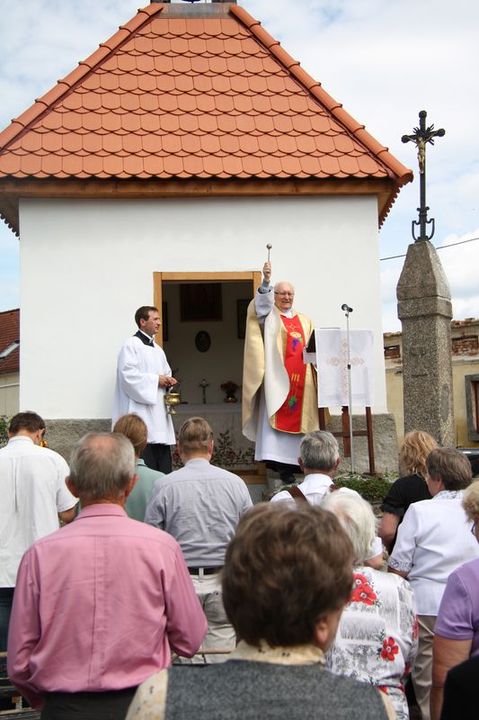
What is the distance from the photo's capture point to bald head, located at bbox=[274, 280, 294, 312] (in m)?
9.68

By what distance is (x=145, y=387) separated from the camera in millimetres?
9094

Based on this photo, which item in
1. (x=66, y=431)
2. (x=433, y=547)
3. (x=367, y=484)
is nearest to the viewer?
(x=433, y=547)

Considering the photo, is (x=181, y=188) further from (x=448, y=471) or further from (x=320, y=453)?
(x=448, y=471)

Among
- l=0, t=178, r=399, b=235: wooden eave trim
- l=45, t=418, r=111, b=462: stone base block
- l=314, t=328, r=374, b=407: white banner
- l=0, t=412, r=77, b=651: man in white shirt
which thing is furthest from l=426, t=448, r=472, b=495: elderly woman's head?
l=0, t=178, r=399, b=235: wooden eave trim

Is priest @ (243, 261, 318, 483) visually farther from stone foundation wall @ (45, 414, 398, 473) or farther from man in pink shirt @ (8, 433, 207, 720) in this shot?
man in pink shirt @ (8, 433, 207, 720)

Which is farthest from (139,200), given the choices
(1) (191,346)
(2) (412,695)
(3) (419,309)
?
(2) (412,695)

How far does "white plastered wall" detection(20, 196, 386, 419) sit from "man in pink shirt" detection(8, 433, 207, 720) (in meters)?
6.92

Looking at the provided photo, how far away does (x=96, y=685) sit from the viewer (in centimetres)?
302

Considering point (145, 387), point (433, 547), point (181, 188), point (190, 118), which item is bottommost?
point (433, 547)

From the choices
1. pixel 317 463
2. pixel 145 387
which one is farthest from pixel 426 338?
pixel 317 463

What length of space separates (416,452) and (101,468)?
286cm

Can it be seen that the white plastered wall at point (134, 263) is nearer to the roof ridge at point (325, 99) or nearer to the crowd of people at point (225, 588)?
the roof ridge at point (325, 99)

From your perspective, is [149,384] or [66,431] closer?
[149,384]

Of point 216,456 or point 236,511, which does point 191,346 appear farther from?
point 236,511
